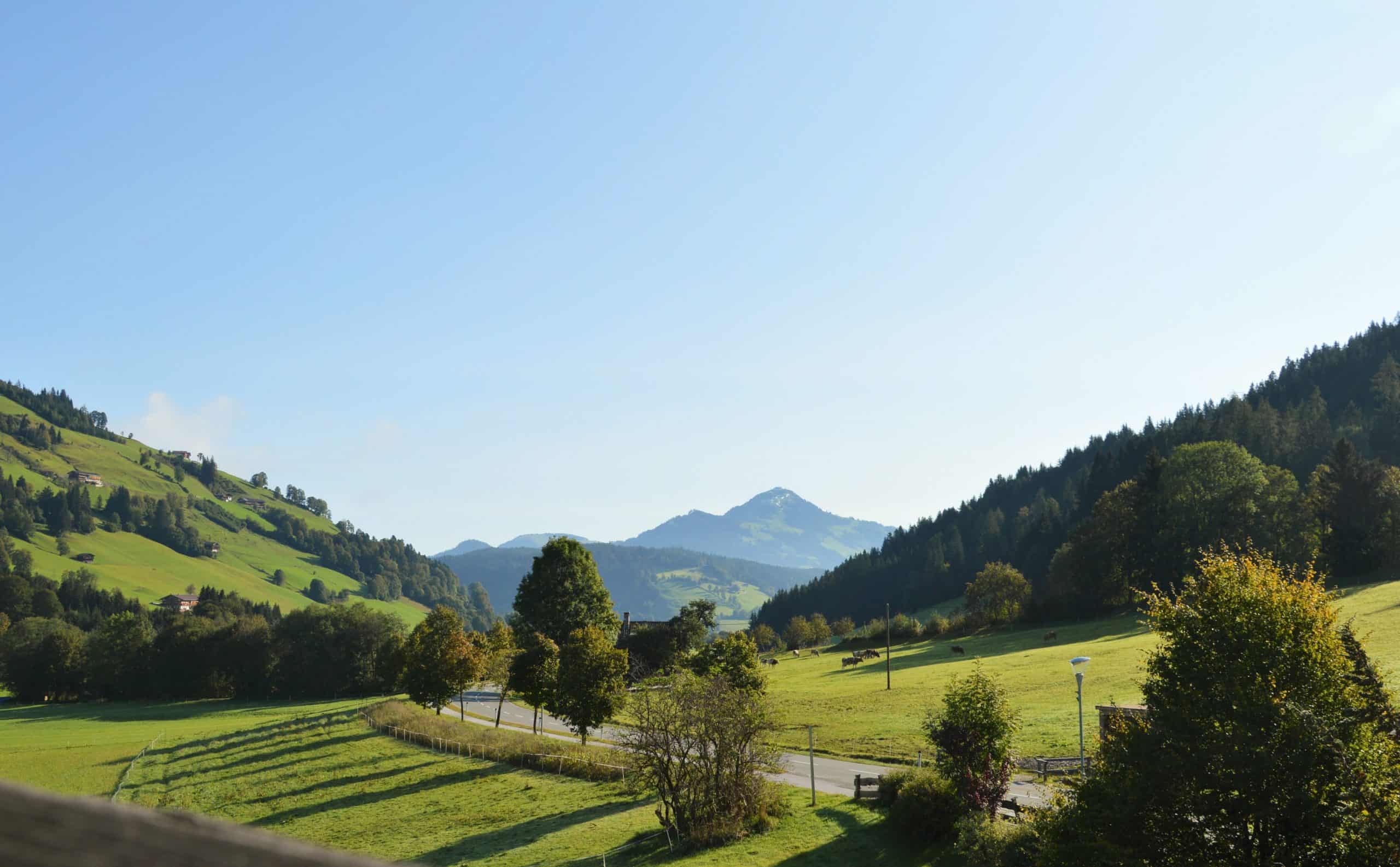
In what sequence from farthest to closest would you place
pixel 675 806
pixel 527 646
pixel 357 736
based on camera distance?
1. pixel 527 646
2. pixel 357 736
3. pixel 675 806

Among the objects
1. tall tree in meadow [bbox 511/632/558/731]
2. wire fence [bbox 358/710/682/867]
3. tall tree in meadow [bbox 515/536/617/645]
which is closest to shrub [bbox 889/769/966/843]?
wire fence [bbox 358/710/682/867]

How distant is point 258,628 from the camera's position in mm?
128375

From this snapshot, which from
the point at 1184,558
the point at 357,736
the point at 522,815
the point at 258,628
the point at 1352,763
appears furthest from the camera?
the point at 258,628

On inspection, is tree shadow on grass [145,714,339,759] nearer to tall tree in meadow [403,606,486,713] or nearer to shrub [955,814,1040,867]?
tall tree in meadow [403,606,486,713]

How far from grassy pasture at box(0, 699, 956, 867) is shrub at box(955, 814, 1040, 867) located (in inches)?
67.3

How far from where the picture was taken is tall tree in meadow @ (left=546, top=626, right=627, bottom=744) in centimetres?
6025

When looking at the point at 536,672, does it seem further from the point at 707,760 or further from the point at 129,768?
the point at 707,760

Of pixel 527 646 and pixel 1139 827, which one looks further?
pixel 527 646

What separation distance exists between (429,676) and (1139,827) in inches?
2515

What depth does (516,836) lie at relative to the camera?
40719mm

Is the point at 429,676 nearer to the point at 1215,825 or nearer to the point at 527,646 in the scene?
the point at 527,646

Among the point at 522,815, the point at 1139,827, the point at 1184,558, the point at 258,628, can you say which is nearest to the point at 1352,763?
the point at 1139,827

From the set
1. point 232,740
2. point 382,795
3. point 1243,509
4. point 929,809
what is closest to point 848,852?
point 929,809

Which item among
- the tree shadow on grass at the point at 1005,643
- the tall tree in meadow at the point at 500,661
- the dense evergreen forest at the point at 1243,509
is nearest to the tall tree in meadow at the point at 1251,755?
the tall tree in meadow at the point at 500,661
